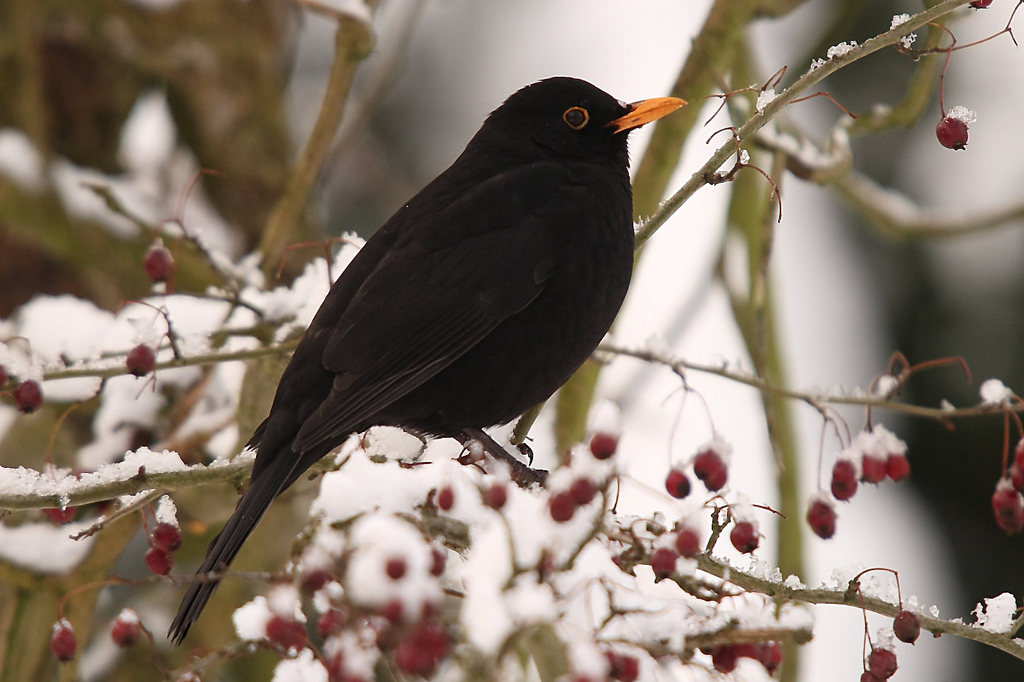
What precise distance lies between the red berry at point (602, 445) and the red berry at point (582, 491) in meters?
0.17

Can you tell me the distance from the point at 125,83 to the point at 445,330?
335cm

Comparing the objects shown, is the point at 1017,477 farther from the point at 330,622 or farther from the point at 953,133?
the point at 330,622

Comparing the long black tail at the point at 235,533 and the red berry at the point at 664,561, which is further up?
the red berry at the point at 664,561

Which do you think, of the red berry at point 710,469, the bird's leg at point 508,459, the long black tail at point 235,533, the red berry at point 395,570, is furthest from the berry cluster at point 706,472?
the red berry at point 395,570

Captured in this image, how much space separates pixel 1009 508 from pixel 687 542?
83cm

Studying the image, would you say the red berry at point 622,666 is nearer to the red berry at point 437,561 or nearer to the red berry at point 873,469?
the red berry at point 437,561

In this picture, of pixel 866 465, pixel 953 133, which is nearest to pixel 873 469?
pixel 866 465

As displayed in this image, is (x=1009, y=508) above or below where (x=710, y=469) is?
above

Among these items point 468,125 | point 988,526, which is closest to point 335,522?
point 988,526

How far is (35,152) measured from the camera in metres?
4.49

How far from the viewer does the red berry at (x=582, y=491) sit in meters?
1.71

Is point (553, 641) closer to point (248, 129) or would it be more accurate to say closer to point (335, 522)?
point (335, 522)

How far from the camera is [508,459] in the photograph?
9.66 ft

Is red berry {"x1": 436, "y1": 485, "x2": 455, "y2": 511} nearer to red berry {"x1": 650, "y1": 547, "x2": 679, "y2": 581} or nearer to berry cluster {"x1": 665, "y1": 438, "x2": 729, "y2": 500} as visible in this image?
red berry {"x1": 650, "y1": 547, "x2": 679, "y2": 581}
